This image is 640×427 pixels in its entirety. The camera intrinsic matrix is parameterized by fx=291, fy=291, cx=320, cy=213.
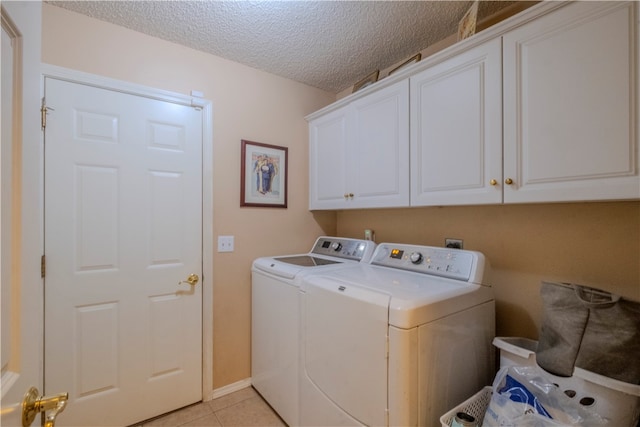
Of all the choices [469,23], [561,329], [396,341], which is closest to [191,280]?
[396,341]

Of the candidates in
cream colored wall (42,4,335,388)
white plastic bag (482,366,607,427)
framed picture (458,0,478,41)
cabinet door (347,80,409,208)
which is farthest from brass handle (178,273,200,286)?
framed picture (458,0,478,41)

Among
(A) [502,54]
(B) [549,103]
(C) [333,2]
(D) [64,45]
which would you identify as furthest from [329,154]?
(D) [64,45]

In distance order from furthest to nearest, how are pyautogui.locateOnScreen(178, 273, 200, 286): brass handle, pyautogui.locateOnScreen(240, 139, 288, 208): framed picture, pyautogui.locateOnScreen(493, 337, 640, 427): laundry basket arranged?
pyautogui.locateOnScreen(240, 139, 288, 208): framed picture < pyautogui.locateOnScreen(178, 273, 200, 286): brass handle < pyautogui.locateOnScreen(493, 337, 640, 427): laundry basket

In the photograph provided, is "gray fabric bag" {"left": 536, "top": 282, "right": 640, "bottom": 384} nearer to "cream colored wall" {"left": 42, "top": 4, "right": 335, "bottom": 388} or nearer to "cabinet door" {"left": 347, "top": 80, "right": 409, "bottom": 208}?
"cabinet door" {"left": 347, "top": 80, "right": 409, "bottom": 208}

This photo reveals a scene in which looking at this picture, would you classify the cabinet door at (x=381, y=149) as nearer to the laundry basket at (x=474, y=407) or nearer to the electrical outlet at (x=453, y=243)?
the electrical outlet at (x=453, y=243)

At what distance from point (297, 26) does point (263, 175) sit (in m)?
1.03

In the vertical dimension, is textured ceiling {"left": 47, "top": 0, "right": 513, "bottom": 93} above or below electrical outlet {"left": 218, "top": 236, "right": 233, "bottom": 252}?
above

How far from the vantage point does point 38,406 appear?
59 centimetres

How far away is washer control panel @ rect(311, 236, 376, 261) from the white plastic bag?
103 cm

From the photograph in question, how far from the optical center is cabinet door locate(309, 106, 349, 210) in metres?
2.14

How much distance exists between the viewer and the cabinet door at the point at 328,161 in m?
2.14

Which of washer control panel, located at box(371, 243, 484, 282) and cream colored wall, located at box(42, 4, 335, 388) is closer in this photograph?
washer control panel, located at box(371, 243, 484, 282)

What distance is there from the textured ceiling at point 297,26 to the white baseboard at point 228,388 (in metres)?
2.37

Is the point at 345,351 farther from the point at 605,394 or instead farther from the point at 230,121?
the point at 230,121
